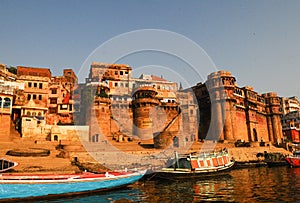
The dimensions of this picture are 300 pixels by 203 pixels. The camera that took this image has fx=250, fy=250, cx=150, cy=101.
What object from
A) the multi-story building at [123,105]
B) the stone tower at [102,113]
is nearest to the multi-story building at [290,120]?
the multi-story building at [123,105]

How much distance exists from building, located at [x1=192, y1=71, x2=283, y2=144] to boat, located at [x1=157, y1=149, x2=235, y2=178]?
Answer: 20996mm

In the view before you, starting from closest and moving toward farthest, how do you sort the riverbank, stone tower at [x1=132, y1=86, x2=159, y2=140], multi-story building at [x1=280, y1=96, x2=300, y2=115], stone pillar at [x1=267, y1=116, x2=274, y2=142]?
the riverbank
stone tower at [x1=132, y1=86, x2=159, y2=140]
stone pillar at [x1=267, y1=116, x2=274, y2=142]
multi-story building at [x1=280, y1=96, x2=300, y2=115]

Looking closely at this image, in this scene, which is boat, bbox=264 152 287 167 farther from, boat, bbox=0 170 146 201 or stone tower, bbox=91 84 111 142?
boat, bbox=0 170 146 201

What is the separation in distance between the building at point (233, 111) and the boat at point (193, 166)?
21.0 meters

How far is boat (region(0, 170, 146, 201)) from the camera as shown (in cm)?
1238

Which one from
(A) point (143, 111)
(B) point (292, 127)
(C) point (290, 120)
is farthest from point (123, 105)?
(C) point (290, 120)

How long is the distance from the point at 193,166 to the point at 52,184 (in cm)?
1162

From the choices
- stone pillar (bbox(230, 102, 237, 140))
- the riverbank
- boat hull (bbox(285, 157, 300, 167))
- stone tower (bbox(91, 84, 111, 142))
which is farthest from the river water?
stone pillar (bbox(230, 102, 237, 140))

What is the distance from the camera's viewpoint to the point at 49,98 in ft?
132

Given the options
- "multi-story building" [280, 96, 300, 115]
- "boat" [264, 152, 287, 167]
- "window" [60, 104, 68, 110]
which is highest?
"multi-story building" [280, 96, 300, 115]

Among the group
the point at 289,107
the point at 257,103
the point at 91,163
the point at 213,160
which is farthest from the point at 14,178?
the point at 289,107

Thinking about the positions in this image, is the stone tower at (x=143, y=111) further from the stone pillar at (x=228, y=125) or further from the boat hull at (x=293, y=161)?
the boat hull at (x=293, y=161)

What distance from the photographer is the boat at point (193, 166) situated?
64.5 ft

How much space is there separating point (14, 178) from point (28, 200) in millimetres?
1354
